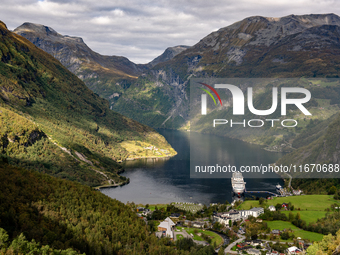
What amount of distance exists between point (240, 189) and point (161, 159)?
257 ft

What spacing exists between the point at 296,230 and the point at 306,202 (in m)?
26.8

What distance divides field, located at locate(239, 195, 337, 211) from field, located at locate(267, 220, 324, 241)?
1453cm

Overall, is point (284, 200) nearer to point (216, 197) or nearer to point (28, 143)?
point (216, 197)

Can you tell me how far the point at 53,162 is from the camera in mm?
136750

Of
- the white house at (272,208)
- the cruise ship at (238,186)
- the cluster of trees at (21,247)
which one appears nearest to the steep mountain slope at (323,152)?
the cruise ship at (238,186)

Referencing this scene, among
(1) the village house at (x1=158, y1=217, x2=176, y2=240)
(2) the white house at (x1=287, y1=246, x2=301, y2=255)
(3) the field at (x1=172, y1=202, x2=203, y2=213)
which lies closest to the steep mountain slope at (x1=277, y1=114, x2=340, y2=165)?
(3) the field at (x1=172, y1=202, x2=203, y2=213)

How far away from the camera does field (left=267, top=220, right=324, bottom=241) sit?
71694 mm

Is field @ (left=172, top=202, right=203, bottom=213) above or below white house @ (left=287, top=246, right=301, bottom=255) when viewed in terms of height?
below

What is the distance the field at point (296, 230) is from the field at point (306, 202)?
1453cm

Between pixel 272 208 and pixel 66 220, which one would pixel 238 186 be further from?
pixel 66 220

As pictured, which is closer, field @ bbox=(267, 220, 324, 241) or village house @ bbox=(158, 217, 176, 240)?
village house @ bbox=(158, 217, 176, 240)

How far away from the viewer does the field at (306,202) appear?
96.8 meters

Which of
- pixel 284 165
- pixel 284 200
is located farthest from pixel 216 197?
pixel 284 165

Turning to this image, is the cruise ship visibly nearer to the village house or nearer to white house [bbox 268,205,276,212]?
white house [bbox 268,205,276,212]
